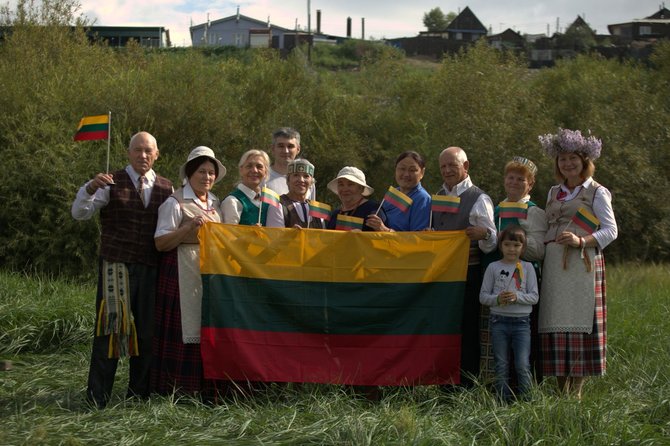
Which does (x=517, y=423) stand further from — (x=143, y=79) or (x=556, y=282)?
(x=143, y=79)

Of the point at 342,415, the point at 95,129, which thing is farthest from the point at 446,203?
the point at 95,129

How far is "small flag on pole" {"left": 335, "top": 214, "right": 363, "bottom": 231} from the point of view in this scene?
641 centimetres

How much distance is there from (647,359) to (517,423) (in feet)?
9.20

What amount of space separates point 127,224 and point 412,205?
184cm

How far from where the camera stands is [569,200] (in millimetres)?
6223

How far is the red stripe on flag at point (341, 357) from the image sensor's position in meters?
6.30

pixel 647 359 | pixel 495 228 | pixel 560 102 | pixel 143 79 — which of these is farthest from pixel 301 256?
pixel 560 102

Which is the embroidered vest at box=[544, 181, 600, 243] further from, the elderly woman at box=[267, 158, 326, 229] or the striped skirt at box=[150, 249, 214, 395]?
the striped skirt at box=[150, 249, 214, 395]

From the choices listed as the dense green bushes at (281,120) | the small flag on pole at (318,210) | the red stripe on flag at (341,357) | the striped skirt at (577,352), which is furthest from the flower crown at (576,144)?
the dense green bushes at (281,120)

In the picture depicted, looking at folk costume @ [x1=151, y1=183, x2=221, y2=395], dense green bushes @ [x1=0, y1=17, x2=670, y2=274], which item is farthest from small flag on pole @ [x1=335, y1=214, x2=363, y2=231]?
dense green bushes @ [x1=0, y1=17, x2=670, y2=274]

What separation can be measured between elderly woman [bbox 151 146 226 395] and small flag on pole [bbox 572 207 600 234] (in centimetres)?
230

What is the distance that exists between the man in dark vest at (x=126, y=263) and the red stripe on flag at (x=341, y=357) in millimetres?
533

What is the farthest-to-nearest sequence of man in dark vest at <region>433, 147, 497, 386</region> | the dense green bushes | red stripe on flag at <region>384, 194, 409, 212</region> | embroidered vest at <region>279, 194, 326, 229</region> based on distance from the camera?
the dense green bushes, embroidered vest at <region>279, 194, 326, 229</region>, red stripe on flag at <region>384, 194, 409, 212</region>, man in dark vest at <region>433, 147, 497, 386</region>

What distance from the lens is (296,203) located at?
21.5 ft
